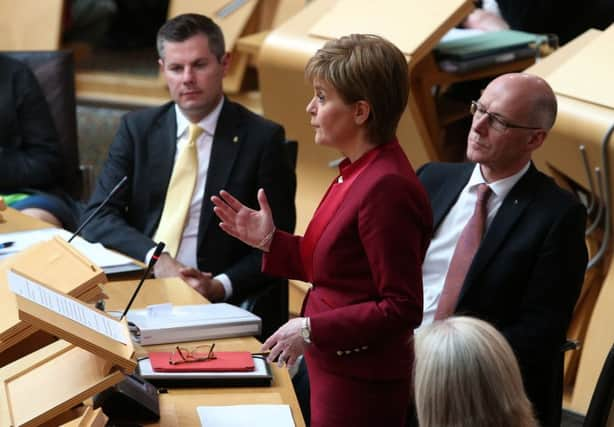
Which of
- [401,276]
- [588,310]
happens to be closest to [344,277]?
[401,276]

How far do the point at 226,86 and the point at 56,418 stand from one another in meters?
3.64

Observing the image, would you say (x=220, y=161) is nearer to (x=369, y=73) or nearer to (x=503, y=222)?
(x=503, y=222)

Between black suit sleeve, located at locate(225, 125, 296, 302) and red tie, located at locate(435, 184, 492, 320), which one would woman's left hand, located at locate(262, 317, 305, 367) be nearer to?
red tie, located at locate(435, 184, 492, 320)

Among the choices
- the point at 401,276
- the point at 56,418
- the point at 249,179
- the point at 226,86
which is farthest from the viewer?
the point at 226,86

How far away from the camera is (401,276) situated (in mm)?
2168

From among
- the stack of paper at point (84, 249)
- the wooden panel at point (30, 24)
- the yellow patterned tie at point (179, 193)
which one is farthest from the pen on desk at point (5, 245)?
the wooden panel at point (30, 24)

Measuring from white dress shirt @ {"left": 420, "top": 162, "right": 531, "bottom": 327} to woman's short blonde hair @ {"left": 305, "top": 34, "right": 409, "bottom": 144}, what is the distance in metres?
0.59

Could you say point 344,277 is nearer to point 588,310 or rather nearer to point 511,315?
point 511,315

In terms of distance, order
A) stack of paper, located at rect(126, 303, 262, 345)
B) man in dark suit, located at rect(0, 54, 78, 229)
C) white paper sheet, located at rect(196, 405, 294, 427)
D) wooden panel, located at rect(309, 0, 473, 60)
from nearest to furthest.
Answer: white paper sheet, located at rect(196, 405, 294, 427) → stack of paper, located at rect(126, 303, 262, 345) → wooden panel, located at rect(309, 0, 473, 60) → man in dark suit, located at rect(0, 54, 78, 229)

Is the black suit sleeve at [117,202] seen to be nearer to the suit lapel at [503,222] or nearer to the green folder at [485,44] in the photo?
the suit lapel at [503,222]

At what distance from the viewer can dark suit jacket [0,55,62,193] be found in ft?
13.2

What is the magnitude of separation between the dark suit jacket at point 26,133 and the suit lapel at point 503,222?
1.95 metres

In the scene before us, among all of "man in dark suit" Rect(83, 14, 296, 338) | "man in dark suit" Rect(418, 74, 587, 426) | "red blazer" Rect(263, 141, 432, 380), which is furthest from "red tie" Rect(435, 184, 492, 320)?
"man in dark suit" Rect(83, 14, 296, 338)

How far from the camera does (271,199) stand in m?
3.29
